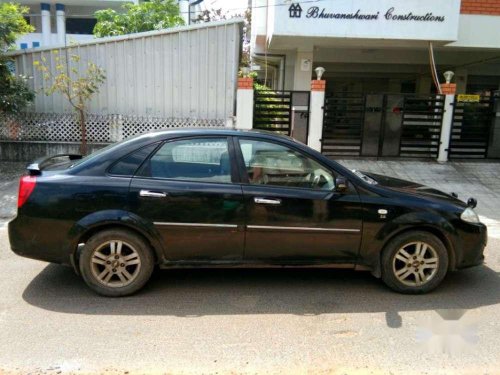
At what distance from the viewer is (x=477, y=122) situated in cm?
1148

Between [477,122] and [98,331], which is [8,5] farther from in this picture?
[477,122]

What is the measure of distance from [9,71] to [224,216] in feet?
28.1

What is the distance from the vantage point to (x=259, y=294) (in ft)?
13.9

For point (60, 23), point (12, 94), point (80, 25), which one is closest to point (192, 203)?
point (12, 94)

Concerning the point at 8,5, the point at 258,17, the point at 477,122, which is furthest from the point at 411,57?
the point at 8,5

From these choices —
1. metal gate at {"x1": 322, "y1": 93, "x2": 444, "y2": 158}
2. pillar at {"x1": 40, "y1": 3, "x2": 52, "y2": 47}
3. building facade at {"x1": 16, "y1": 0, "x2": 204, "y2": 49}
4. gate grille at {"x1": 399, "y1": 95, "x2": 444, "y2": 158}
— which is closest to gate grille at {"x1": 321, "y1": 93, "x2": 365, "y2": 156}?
metal gate at {"x1": 322, "y1": 93, "x2": 444, "y2": 158}

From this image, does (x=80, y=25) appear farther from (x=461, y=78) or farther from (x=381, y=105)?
(x=381, y=105)

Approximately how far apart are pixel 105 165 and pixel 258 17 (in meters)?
10.4

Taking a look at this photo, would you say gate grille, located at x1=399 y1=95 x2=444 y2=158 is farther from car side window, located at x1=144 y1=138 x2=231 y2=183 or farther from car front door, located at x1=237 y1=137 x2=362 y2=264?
car side window, located at x1=144 y1=138 x2=231 y2=183

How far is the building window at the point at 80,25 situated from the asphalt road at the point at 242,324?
30.2 metres

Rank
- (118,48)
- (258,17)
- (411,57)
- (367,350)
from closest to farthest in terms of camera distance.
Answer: (367,350) < (118,48) < (258,17) < (411,57)

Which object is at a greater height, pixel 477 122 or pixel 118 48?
pixel 118 48

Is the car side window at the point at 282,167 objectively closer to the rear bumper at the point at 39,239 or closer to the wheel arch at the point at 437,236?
the wheel arch at the point at 437,236

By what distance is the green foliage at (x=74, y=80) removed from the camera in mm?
10203
